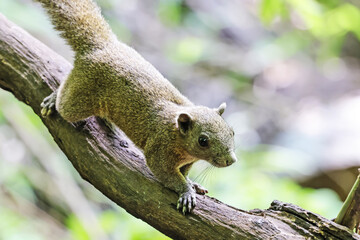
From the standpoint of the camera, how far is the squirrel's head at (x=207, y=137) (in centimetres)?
359

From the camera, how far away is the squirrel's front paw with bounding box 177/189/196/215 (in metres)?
3.24

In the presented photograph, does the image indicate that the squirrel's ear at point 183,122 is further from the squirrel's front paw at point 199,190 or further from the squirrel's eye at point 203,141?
the squirrel's front paw at point 199,190

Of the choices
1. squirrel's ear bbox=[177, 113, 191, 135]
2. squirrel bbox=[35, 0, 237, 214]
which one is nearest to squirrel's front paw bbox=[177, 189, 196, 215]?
squirrel bbox=[35, 0, 237, 214]

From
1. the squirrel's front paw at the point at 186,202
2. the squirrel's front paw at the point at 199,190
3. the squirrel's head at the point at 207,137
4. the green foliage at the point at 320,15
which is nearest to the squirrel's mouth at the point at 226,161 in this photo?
the squirrel's head at the point at 207,137

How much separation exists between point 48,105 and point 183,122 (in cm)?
119

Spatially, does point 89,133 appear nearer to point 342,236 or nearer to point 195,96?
point 342,236

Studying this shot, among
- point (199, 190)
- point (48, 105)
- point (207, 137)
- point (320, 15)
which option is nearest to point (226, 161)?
point (207, 137)

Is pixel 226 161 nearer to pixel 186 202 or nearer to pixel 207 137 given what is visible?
pixel 207 137

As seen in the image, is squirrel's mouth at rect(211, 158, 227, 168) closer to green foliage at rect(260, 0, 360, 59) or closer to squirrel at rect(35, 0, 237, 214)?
squirrel at rect(35, 0, 237, 214)

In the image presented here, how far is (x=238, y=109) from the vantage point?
8.76 m

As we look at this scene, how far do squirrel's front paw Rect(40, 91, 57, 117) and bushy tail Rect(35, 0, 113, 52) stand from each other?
0.47 metres

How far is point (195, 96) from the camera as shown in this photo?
8.81 metres

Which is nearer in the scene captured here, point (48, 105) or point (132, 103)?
point (132, 103)

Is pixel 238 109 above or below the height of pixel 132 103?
above
